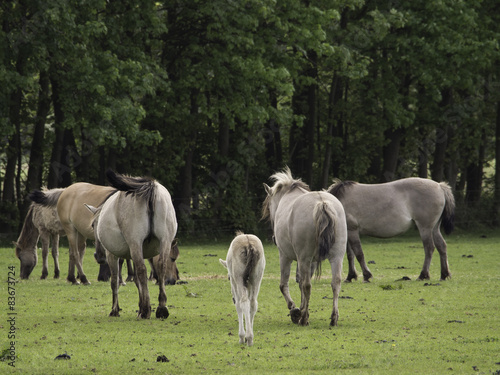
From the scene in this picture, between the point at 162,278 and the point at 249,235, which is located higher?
the point at 249,235

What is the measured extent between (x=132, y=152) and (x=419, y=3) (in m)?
14.1

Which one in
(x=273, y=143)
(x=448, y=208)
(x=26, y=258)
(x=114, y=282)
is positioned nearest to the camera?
(x=114, y=282)

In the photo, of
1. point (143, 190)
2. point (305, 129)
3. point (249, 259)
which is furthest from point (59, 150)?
point (249, 259)

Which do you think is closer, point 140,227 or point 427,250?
point 140,227

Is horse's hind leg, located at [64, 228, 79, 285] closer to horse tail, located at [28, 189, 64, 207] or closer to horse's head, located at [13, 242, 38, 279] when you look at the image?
horse tail, located at [28, 189, 64, 207]

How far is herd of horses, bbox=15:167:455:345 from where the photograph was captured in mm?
10109

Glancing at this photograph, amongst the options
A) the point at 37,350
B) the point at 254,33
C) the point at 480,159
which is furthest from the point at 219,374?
the point at 480,159

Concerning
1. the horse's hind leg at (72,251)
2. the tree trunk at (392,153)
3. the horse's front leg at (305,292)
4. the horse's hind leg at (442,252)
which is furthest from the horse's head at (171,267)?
the tree trunk at (392,153)

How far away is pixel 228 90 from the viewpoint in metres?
28.9

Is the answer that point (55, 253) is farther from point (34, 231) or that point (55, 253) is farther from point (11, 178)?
point (11, 178)

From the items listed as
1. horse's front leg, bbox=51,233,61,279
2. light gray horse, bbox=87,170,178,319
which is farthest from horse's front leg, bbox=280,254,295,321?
horse's front leg, bbox=51,233,61,279

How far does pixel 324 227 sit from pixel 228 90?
19.3 metres

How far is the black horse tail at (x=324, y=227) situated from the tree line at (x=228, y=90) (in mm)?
15144

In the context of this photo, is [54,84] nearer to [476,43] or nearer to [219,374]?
[476,43]
